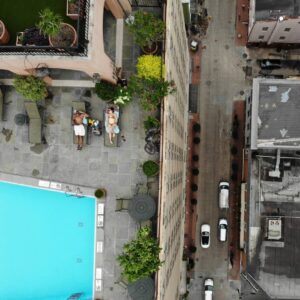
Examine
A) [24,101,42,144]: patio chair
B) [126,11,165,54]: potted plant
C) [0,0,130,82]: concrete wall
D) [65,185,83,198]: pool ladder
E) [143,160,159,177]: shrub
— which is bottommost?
[65,185,83,198]: pool ladder

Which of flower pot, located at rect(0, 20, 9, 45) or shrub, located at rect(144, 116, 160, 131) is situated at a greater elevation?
flower pot, located at rect(0, 20, 9, 45)

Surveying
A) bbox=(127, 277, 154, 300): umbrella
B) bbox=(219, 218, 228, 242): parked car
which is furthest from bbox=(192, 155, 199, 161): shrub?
bbox=(127, 277, 154, 300): umbrella

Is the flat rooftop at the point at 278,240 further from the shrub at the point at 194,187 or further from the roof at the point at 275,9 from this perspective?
the roof at the point at 275,9

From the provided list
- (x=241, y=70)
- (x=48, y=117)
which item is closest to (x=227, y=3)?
(x=241, y=70)

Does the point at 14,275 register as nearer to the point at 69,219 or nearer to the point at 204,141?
the point at 69,219

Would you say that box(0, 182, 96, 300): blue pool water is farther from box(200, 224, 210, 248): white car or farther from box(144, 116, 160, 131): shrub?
box(200, 224, 210, 248): white car
